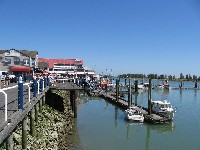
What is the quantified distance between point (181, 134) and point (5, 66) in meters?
44.4

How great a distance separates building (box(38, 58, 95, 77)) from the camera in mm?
127450

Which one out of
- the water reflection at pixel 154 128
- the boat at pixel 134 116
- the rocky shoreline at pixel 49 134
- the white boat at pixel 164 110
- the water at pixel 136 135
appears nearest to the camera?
the rocky shoreline at pixel 49 134

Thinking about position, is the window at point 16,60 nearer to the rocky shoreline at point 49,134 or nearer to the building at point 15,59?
the building at point 15,59

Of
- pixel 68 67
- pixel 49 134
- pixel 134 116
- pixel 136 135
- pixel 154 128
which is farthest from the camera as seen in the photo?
pixel 68 67

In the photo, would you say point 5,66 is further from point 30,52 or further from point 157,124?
point 157,124

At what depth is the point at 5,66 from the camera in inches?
2549

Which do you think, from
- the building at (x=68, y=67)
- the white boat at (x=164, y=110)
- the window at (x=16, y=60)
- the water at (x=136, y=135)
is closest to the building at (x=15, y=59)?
the window at (x=16, y=60)

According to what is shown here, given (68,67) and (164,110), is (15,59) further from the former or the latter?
(68,67)

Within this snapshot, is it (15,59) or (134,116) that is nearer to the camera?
(134,116)

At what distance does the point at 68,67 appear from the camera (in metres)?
136

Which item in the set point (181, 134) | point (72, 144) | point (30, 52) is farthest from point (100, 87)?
point (72, 144)

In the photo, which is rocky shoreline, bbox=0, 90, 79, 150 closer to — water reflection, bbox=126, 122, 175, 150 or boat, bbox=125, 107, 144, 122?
water reflection, bbox=126, 122, 175, 150

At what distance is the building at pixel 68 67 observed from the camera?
127450 millimetres

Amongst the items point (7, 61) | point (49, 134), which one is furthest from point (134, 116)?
point (7, 61)
